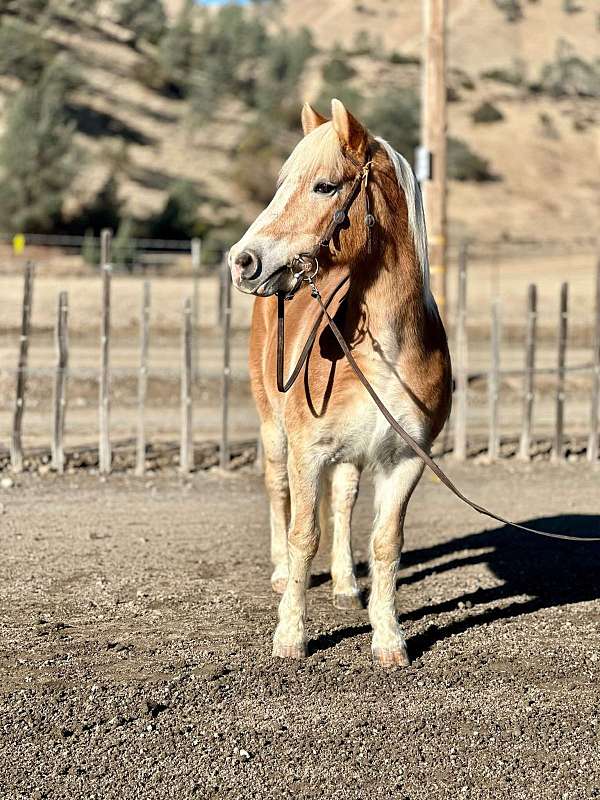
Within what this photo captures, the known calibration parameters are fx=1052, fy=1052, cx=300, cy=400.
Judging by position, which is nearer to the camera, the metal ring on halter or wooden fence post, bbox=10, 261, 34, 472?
the metal ring on halter

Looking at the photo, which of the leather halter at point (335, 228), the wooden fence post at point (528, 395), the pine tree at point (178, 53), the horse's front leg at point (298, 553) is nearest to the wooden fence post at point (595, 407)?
the wooden fence post at point (528, 395)

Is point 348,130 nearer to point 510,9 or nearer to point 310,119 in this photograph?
point 310,119

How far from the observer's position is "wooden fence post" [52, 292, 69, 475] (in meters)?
9.90

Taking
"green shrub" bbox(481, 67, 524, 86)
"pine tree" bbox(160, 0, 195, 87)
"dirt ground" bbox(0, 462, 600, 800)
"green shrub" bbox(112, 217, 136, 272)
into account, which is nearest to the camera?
"dirt ground" bbox(0, 462, 600, 800)

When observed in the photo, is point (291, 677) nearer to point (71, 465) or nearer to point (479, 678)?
point (479, 678)

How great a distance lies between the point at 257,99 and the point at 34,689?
4882 cm

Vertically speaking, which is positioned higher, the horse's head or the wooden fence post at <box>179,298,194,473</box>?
the horse's head

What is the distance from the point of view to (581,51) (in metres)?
94.4

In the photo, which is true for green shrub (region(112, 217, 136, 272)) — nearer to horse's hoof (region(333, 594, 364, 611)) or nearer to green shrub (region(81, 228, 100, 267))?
green shrub (region(81, 228, 100, 267))

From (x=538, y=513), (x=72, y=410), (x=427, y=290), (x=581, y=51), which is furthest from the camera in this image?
(x=581, y=51)

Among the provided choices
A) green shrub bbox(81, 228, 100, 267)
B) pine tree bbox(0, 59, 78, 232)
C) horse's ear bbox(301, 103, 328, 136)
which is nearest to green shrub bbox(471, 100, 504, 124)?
pine tree bbox(0, 59, 78, 232)

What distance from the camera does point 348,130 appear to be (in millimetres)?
4375

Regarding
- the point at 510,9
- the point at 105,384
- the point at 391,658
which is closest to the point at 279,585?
the point at 391,658

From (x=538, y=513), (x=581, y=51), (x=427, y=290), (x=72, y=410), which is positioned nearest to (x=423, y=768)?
(x=427, y=290)
